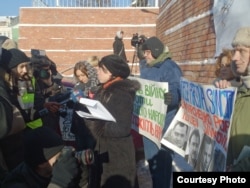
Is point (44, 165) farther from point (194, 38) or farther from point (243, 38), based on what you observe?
point (194, 38)

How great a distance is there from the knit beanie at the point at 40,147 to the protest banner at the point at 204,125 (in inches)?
43.1

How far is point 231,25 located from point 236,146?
2922 mm

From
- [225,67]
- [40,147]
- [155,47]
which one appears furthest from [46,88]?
[40,147]

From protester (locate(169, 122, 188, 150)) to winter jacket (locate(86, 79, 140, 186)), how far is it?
45 cm

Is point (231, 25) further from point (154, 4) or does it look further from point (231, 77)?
point (154, 4)

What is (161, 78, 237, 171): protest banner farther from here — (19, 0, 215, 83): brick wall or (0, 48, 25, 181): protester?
(19, 0, 215, 83): brick wall

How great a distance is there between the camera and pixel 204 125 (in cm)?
331

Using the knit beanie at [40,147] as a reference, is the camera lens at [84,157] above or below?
below

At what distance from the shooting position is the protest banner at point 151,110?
446 cm

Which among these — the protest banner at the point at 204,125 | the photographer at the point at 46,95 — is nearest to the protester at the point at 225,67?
the protest banner at the point at 204,125

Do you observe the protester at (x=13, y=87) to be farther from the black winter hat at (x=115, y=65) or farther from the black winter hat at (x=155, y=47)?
the black winter hat at (x=155, y=47)

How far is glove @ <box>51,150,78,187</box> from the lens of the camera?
2.47 meters

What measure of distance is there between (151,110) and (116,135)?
1150 millimetres

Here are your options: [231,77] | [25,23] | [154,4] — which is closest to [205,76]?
[231,77]
